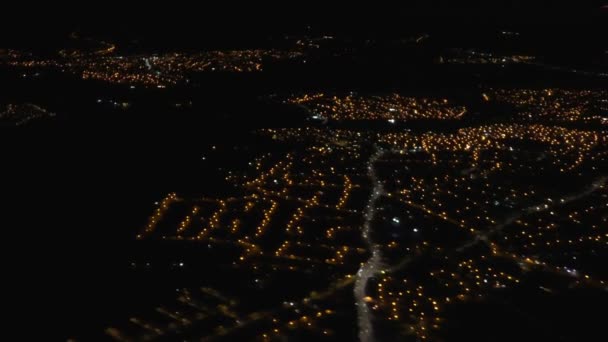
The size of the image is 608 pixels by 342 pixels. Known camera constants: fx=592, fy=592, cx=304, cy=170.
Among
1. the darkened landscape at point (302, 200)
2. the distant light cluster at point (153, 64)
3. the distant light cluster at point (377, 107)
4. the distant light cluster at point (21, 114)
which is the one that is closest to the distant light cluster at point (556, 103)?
the darkened landscape at point (302, 200)

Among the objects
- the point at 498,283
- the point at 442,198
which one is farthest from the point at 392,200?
the point at 498,283

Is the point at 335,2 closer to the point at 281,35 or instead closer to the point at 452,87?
the point at 281,35

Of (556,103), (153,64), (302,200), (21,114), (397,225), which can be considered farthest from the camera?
(153,64)

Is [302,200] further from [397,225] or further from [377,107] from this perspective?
[377,107]

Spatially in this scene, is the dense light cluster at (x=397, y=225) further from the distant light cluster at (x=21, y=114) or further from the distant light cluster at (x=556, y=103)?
the distant light cluster at (x=21, y=114)

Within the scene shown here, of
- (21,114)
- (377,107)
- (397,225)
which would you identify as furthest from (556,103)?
(21,114)

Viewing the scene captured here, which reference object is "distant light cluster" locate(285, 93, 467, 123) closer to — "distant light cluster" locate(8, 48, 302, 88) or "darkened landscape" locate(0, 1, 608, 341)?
"darkened landscape" locate(0, 1, 608, 341)

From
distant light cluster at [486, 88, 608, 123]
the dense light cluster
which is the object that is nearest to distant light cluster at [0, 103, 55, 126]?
the dense light cluster

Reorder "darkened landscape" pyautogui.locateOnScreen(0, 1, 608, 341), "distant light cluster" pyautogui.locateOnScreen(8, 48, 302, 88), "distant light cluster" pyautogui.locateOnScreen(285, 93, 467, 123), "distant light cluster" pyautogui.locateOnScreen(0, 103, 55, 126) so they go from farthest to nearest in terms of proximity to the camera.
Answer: "distant light cluster" pyautogui.locateOnScreen(8, 48, 302, 88) → "distant light cluster" pyautogui.locateOnScreen(285, 93, 467, 123) → "distant light cluster" pyautogui.locateOnScreen(0, 103, 55, 126) → "darkened landscape" pyautogui.locateOnScreen(0, 1, 608, 341)
